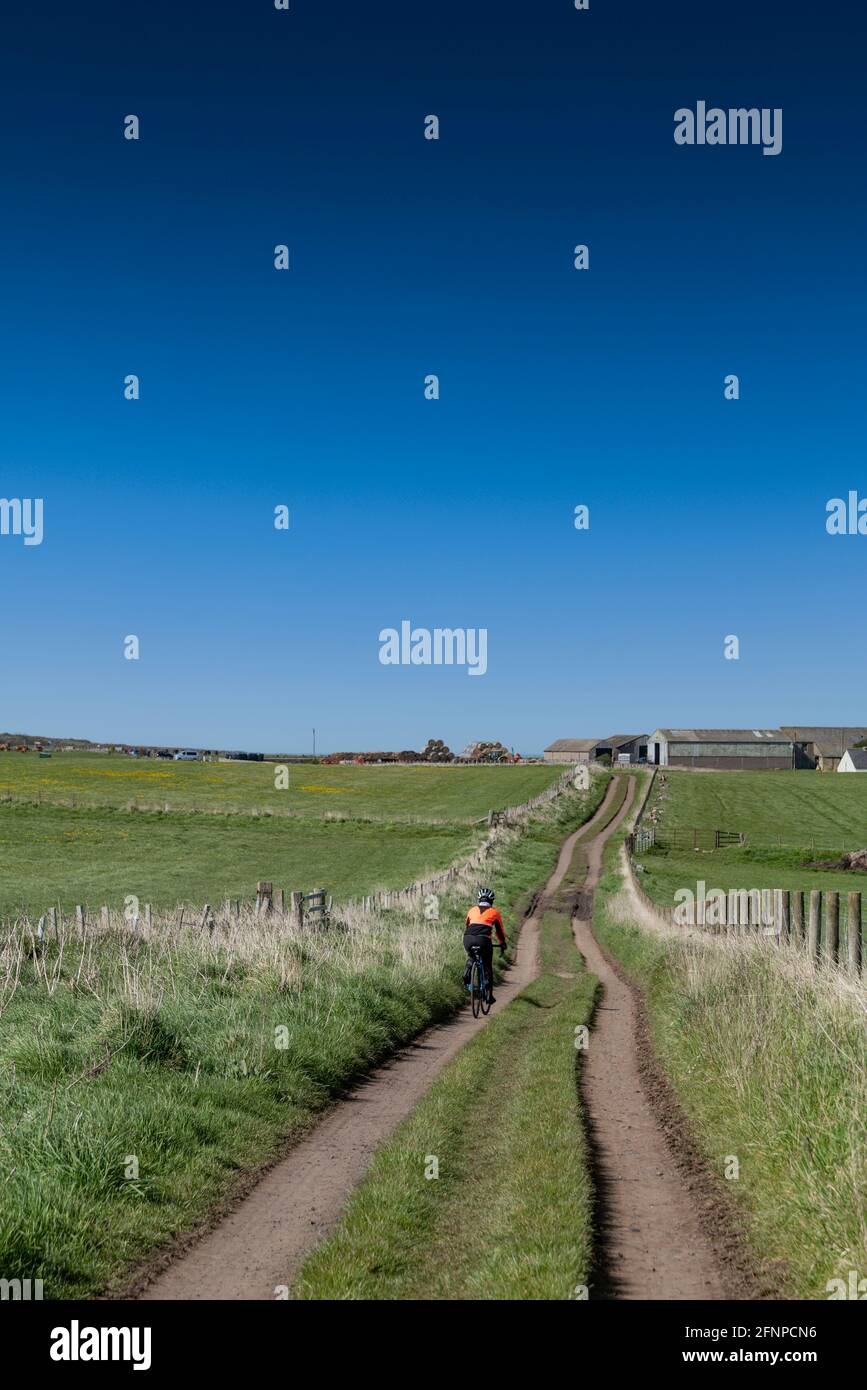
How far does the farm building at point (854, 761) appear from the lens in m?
133

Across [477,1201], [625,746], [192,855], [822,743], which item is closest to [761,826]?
[192,855]

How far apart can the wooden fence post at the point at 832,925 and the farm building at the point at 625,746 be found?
132m

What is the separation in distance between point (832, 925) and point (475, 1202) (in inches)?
413

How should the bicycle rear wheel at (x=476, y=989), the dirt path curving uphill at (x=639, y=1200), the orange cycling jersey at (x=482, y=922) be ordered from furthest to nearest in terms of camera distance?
the orange cycling jersey at (x=482, y=922) < the bicycle rear wheel at (x=476, y=989) < the dirt path curving uphill at (x=639, y=1200)

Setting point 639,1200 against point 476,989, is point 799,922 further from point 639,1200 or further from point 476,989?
point 639,1200

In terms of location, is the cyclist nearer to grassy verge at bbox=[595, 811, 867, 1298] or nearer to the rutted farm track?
grassy verge at bbox=[595, 811, 867, 1298]

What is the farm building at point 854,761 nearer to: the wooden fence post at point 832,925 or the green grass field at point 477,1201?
the wooden fence post at point 832,925

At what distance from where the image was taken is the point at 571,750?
154 m

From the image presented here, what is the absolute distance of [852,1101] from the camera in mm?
8438

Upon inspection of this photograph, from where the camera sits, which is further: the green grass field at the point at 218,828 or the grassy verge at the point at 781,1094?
the green grass field at the point at 218,828

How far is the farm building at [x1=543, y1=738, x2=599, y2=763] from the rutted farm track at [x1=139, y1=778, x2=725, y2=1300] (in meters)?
138

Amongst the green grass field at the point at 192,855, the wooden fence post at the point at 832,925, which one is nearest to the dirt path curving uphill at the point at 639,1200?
the wooden fence post at the point at 832,925

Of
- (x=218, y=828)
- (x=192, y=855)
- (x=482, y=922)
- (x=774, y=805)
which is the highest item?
(x=482, y=922)
